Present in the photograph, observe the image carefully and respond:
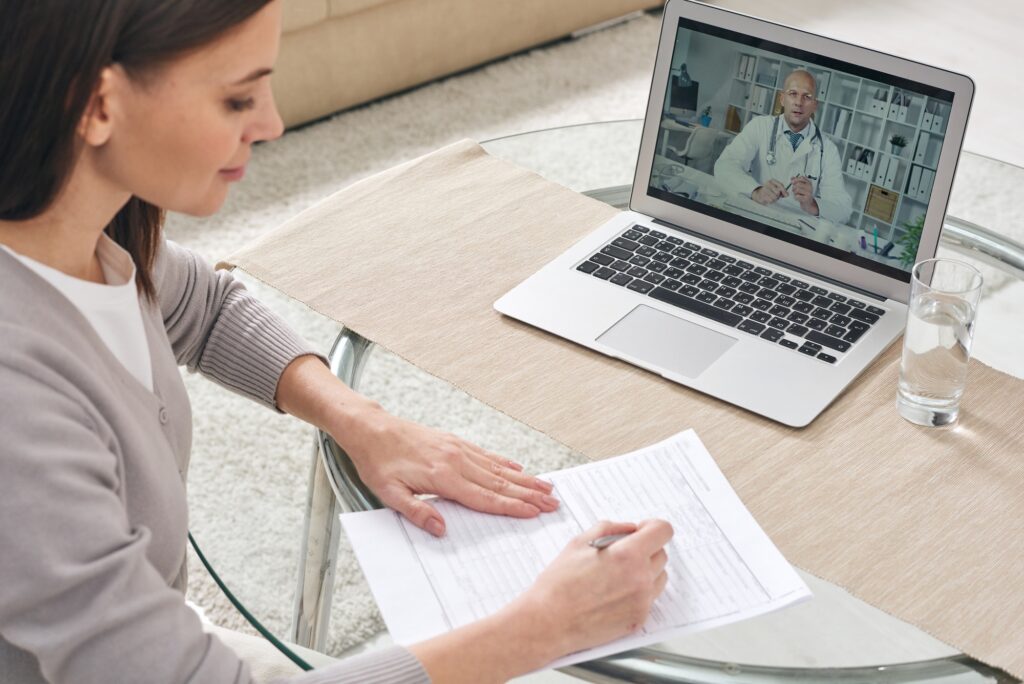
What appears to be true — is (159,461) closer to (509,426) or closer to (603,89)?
(509,426)

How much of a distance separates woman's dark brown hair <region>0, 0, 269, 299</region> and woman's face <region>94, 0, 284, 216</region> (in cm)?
1

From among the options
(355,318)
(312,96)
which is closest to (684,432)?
(355,318)

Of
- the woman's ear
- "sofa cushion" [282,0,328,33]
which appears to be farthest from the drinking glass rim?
"sofa cushion" [282,0,328,33]

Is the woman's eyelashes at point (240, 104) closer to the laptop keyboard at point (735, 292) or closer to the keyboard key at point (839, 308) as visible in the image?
the laptop keyboard at point (735, 292)

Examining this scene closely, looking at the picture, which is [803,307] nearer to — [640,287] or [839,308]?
[839,308]

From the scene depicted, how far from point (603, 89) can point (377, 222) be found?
1.80 meters

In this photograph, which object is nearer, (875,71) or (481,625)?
(481,625)

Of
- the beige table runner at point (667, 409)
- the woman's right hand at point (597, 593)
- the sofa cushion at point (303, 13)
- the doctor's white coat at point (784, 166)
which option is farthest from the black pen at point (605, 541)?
Result: the sofa cushion at point (303, 13)

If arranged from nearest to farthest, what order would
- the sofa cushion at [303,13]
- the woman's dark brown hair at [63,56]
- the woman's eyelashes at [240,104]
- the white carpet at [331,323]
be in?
the woman's dark brown hair at [63,56] → the woman's eyelashes at [240,104] → the white carpet at [331,323] → the sofa cushion at [303,13]

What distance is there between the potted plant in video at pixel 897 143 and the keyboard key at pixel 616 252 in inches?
10.8

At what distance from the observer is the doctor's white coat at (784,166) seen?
3.77 feet

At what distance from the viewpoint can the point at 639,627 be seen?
0.84 meters

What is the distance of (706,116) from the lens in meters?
1.22

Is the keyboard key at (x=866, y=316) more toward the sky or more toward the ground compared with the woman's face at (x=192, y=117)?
more toward the ground
